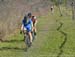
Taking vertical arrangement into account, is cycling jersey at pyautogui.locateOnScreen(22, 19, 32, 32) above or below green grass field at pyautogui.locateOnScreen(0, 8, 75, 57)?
above

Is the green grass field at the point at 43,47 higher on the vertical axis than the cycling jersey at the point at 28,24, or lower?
lower

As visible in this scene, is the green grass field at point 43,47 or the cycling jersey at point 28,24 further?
the cycling jersey at point 28,24

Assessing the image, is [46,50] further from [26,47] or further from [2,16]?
[2,16]

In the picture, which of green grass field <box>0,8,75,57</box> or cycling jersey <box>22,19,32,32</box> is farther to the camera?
cycling jersey <box>22,19,32,32</box>

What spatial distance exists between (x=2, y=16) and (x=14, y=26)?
1421mm

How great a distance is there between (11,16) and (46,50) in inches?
268

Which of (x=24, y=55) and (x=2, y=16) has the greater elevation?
(x=2, y=16)

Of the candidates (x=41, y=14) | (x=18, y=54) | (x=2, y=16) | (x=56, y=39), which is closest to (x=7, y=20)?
(x=2, y=16)

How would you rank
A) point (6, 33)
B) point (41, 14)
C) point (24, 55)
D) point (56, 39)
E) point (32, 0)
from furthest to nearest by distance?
point (32, 0)
point (41, 14)
point (6, 33)
point (56, 39)
point (24, 55)

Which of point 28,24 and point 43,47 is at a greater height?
point 28,24

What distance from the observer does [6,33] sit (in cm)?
2028

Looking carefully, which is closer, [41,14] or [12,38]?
[12,38]

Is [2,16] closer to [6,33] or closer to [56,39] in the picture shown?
[6,33]

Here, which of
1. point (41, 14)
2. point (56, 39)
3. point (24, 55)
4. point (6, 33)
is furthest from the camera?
point (41, 14)
